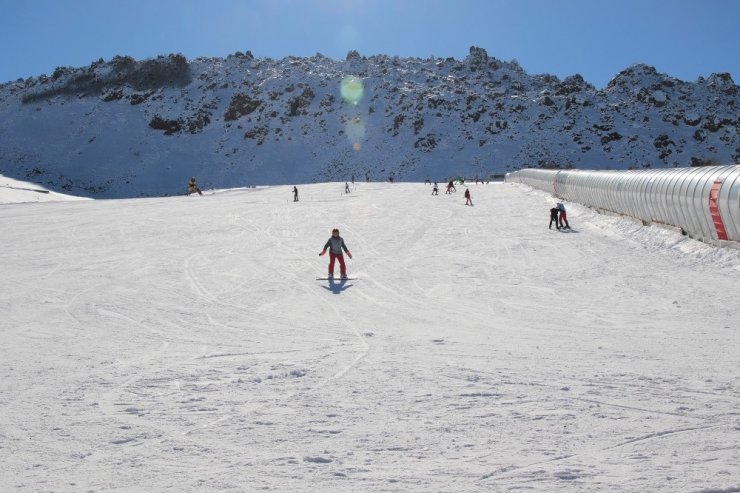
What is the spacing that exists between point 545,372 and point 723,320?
4451 millimetres

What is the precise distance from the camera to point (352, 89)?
341 ft

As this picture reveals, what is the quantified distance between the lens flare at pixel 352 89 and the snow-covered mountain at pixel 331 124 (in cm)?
36

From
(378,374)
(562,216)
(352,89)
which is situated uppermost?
(352,89)

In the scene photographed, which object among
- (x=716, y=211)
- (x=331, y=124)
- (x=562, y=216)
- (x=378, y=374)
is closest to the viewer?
(x=378, y=374)

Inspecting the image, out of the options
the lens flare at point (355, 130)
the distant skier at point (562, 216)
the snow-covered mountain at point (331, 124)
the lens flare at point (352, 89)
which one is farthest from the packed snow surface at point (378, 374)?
the lens flare at point (352, 89)

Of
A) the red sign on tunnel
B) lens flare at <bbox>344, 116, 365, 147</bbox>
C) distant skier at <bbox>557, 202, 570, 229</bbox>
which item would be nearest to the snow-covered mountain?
lens flare at <bbox>344, 116, 365, 147</bbox>

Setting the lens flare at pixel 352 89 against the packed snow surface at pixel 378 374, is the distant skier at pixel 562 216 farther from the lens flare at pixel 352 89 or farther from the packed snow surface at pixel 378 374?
the lens flare at pixel 352 89

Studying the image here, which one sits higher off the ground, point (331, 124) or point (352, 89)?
point (352, 89)

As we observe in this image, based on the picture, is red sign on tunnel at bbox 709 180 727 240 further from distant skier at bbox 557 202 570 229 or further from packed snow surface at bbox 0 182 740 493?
distant skier at bbox 557 202 570 229

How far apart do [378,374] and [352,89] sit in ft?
333

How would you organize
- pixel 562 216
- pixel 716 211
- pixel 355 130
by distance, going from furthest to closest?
pixel 355 130 → pixel 562 216 → pixel 716 211

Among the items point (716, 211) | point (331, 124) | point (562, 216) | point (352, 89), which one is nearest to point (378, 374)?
point (716, 211)

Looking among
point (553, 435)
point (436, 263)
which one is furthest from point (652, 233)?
point (553, 435)

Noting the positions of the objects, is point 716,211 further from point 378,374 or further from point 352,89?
point 352,89
